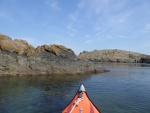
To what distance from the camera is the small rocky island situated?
1526 inches

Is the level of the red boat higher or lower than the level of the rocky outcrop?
lower

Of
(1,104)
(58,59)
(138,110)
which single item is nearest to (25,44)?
(58,59)

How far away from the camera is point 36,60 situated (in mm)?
42500

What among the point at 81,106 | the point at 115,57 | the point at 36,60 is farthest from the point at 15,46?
the point at 115,57

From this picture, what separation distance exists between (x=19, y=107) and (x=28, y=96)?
176 inches

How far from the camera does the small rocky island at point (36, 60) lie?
38756mm

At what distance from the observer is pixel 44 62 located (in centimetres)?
4356

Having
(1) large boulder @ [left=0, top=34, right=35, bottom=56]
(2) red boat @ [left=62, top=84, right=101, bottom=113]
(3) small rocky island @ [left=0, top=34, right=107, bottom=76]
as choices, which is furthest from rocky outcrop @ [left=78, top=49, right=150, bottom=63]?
(2) red boat @ [left=62, top=84, right=101, bottom=113]

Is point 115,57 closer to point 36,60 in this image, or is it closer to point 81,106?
point 36,60

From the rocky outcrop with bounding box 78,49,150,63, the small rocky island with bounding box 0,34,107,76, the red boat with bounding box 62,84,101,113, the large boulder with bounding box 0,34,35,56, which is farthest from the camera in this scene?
the rocky outcrop with bounding box 78,49,150,63

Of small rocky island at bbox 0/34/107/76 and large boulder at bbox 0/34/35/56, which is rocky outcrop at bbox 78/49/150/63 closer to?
small rocky island at bbox 0/34/107/76

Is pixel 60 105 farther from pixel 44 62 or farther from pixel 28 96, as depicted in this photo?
pixel 44 62

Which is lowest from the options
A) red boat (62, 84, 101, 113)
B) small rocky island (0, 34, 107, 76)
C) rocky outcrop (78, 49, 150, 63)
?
red boat (62, 84, 101, 113)

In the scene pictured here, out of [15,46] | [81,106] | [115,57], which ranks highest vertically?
[115,57]
